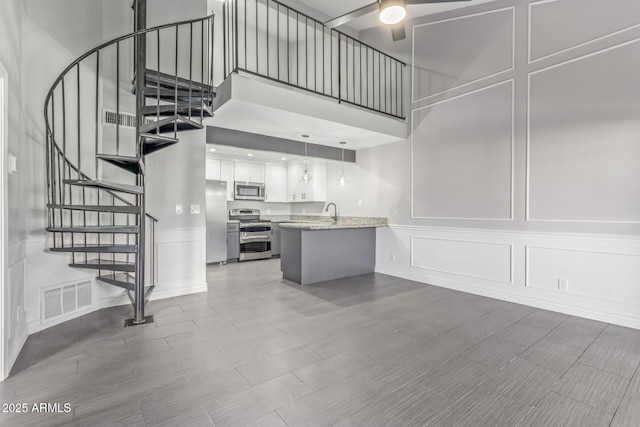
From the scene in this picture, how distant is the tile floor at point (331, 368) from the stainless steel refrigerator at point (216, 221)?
257cm

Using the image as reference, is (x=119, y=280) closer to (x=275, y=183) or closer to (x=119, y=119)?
(x=119, y=119)

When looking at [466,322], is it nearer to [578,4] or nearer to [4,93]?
[578,4]

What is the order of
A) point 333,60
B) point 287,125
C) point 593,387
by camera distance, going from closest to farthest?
1. point 593,387
2. point 287,125
3. point 333,60

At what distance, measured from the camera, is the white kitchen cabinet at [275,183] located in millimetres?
7270

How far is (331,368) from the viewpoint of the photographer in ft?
7.14

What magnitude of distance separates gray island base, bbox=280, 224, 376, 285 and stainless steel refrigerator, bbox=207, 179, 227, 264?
179 cm

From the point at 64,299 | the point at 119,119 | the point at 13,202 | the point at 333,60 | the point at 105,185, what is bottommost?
the point at 64,299

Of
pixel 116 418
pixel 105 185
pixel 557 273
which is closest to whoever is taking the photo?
pixel 116 418

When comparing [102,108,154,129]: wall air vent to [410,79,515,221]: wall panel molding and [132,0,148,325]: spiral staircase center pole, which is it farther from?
[410,79,515,221]: wall panel molding

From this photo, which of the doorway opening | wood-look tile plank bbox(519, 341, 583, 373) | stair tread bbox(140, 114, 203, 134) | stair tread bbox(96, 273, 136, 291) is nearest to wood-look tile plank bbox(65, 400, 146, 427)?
the doorway opening

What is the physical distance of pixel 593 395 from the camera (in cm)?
→ 189

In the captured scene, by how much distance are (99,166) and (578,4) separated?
18.8ft

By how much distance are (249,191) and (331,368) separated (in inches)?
208

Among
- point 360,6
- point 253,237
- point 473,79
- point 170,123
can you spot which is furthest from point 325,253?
point 360,6
